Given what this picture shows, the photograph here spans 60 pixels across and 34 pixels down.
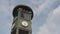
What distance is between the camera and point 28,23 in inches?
1762

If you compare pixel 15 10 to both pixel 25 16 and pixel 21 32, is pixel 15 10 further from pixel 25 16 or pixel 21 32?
pixel 21 32

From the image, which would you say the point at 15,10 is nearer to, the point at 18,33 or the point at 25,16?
the point at 25,16

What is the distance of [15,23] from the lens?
44375mm

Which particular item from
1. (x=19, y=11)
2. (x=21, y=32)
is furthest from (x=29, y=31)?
(x=19, y=11)

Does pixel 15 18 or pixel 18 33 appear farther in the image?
pixel 15 18

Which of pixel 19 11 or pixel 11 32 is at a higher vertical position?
pixel 19 11

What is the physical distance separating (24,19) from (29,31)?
2.82 meters

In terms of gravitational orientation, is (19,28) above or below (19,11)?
below

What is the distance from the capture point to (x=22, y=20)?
44250mm

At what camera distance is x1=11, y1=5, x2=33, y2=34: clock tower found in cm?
4338

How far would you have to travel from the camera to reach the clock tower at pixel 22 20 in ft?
142

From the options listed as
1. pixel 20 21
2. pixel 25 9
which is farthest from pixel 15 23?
pixel 25 9

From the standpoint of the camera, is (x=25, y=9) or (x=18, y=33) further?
(x=25, y=9)

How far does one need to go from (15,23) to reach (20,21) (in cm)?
124
